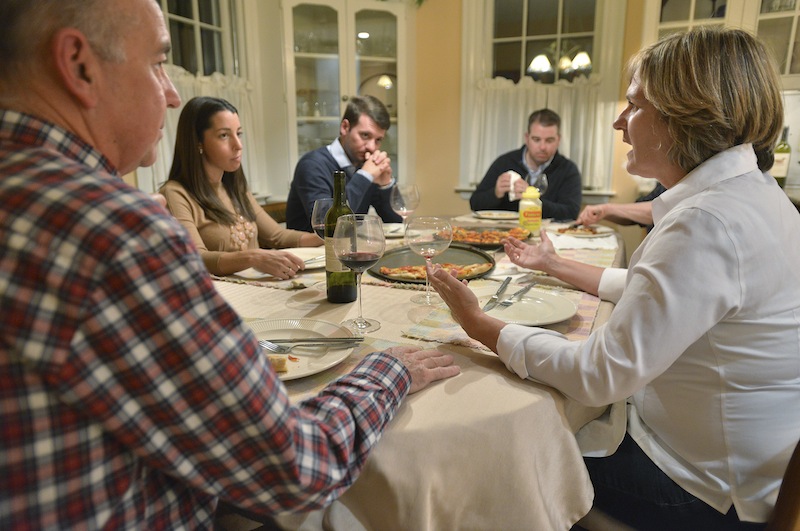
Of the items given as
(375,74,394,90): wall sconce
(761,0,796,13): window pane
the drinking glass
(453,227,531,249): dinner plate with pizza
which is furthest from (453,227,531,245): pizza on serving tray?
(761,0,796,13): window pane

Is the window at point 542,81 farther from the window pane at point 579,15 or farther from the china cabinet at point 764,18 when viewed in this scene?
the china cabinet at point 764,18

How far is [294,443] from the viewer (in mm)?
619

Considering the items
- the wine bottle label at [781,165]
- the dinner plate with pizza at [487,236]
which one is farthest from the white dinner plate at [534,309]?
the wine bottle label at [781,165]

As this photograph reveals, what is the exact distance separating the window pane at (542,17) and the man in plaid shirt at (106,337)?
13.7 feet

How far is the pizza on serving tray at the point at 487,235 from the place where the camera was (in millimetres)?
2100

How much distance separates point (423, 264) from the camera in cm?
178

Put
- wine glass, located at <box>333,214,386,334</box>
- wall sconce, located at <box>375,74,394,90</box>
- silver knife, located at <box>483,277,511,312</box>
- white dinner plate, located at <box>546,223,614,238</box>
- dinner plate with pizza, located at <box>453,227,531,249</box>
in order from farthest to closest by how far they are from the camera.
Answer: wall sconce, located at <box>375,74,394,90</box>, white dinner plate, located at <box>546,223,614,238</box>, dinner plate with pizza, located at <box>453,227,531,249</box>, silver knife, located at <box>483,277,511,312</box>, wine glass, located at <box>333,214,386,334</box>

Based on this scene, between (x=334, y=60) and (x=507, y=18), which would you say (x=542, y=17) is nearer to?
(x=507, y=18)

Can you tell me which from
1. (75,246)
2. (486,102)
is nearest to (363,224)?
(75,246)

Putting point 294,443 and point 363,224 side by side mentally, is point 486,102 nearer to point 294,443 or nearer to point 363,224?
point 363,224

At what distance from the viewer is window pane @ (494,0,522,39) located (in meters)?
4.36

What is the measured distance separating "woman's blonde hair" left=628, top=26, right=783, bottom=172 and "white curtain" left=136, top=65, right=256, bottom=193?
259 centimetres

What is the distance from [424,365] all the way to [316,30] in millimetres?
3943

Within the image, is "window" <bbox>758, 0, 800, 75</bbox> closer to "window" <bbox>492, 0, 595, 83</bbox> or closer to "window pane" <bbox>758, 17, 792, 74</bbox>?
"window pane" <bbox>758, 17, 792, 74</bbox>
